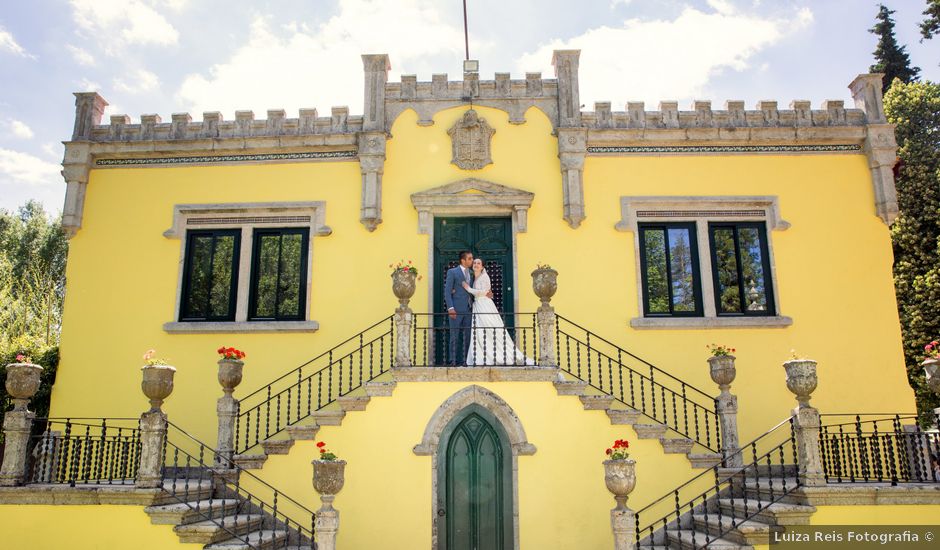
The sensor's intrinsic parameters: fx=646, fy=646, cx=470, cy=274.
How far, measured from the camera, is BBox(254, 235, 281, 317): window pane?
11.7m

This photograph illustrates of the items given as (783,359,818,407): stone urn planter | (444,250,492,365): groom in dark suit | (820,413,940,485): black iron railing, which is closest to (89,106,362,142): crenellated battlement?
(444,250,492,365): groom in dark suit

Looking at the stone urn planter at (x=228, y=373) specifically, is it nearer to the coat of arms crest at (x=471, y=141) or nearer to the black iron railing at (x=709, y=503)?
the coat of arms crest at (x=471, y=141)

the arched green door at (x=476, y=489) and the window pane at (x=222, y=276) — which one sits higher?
the window pane at (x=222, y=276)

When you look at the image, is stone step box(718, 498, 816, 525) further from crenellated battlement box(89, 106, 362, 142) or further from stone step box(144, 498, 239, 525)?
crenellated battlement box(89, 106, 362, 142)

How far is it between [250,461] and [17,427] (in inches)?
115

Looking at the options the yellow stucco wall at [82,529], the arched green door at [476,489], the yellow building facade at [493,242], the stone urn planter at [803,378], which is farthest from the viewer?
the yellow building facade at [493,242]

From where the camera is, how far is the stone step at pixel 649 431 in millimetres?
9055

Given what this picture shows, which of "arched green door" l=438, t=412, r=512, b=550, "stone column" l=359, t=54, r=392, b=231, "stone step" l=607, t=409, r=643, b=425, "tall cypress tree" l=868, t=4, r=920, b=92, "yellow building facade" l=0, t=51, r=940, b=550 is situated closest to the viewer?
"arched green door" l=438, t=412, r=512, b=550

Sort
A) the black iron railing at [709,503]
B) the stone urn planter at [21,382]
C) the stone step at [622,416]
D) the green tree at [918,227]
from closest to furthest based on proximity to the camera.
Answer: the black iron railing at [709,503], the stone urn planter at [21,382], the stone step at [622,416], the green tree at [918,227]

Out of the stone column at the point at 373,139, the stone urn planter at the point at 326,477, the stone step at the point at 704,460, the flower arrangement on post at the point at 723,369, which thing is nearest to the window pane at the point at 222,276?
the stone column at the point at 373,139

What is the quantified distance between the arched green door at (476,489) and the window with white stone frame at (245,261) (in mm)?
3928

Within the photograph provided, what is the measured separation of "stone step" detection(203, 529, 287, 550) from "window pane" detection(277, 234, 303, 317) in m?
4.10

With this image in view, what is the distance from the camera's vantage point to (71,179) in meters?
12.0

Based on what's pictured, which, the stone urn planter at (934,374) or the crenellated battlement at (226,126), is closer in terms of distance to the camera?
the stone urn planter at (934,374)
